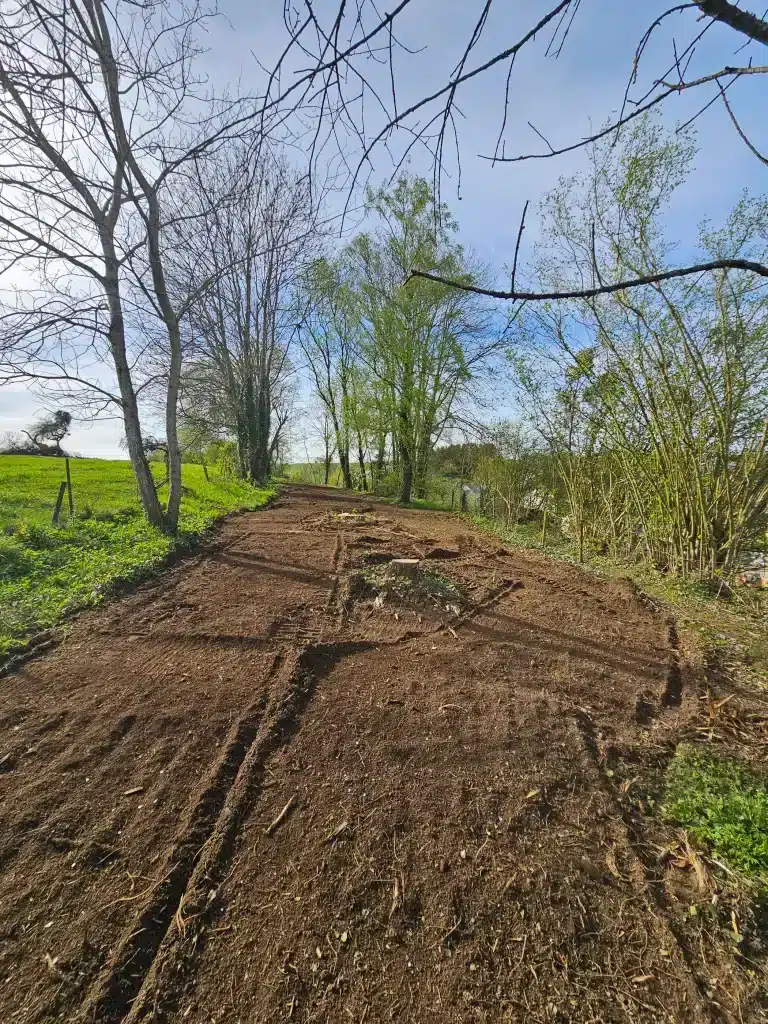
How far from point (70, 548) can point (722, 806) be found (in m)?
6.86

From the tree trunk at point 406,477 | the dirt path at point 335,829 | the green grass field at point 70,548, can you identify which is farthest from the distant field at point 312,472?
the dirt path at point 335,829

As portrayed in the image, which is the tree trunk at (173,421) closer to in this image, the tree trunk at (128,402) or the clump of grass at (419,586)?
the tree trunk at (128,402)

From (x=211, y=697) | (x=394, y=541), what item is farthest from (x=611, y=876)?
(x=394, y=541)

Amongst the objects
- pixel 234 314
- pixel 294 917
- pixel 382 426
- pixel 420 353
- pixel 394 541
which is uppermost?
pixel 234 314

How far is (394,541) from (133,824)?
556 centimetres

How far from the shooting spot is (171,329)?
22.0 feet

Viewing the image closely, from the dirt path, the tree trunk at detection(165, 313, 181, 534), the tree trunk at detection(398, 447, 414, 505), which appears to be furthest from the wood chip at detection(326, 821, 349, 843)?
the tree trunk at detection(398, 447, 414, 505)

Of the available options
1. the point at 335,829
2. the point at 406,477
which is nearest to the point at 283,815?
the point at 335,829

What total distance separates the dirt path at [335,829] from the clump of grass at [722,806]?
19 cm

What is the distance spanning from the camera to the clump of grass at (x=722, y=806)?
1.85m

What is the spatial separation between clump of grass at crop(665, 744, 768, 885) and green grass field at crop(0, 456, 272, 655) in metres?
4.53

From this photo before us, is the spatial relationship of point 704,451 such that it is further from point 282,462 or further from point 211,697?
point 282,462

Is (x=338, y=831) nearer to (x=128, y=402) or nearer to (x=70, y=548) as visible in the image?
(x=70, y=548)

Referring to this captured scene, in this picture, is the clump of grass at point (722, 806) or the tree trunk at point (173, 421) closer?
the clump of grass at point (722, 806)
